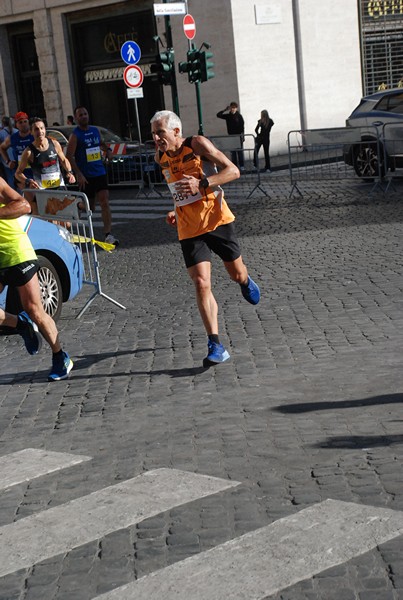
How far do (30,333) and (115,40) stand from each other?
2937 cm

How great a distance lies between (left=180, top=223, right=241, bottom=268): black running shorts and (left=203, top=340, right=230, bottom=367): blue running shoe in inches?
24.2

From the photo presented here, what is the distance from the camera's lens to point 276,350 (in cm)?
845

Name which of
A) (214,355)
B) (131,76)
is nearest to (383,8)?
(131,76)

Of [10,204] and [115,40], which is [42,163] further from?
[115,40]

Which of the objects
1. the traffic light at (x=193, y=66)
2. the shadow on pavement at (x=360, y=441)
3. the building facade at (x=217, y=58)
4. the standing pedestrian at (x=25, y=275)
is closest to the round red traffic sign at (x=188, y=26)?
the traffic light at (x=193, y=66)

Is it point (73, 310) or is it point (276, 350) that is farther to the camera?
point (73, 310)

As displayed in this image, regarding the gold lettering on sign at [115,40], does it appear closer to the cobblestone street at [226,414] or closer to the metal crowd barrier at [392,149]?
the metal crowd barrier at [392,149]

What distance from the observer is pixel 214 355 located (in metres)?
8.15

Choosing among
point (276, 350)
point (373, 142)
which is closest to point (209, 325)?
point (276, 350)

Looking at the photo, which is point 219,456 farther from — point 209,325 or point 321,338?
point 321,338

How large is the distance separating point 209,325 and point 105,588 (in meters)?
3.94

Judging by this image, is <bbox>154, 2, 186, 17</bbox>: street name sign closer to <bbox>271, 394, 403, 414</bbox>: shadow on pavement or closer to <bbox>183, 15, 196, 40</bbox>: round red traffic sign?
<bbox>183, 15, 196, 40</bbox>: round red traffic sign

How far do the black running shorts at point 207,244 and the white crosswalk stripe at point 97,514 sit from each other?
2733 millimetres

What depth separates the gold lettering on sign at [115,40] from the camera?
118ft
